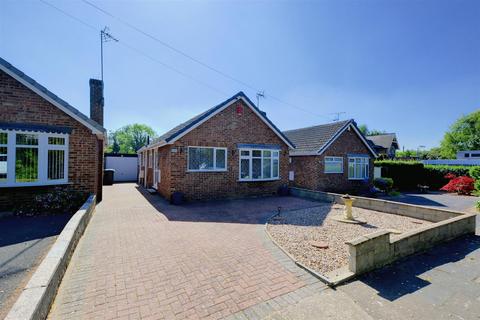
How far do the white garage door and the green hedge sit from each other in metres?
25.7

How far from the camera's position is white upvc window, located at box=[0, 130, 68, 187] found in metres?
7.96

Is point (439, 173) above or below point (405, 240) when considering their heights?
above

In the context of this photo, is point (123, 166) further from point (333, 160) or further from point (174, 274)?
point (174, 274)

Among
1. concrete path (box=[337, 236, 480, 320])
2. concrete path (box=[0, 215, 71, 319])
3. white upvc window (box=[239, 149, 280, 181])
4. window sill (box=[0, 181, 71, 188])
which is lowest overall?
concrete path (box=[337, 236, 480, 320])

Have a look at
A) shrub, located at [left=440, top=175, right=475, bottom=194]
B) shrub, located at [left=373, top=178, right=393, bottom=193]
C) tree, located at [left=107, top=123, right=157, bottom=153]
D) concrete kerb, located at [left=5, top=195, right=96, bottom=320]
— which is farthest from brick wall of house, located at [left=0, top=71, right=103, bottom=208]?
tree, located at [left=107, top=123, right=157, bottom=153]

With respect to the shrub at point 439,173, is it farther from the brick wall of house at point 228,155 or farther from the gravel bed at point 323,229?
the brick wall of house at point 228,155

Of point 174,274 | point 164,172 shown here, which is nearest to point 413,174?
point 164,172

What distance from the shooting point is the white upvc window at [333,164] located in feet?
55.2

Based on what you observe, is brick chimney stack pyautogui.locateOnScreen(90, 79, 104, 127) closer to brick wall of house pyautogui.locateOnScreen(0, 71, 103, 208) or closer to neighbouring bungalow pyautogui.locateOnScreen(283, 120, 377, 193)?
brick wall of house pyautogui.locateOnScreen(0, 71, 103, 208)

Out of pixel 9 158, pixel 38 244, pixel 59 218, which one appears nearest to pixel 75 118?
pixel 9 158

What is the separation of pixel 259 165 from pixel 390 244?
9306 mm

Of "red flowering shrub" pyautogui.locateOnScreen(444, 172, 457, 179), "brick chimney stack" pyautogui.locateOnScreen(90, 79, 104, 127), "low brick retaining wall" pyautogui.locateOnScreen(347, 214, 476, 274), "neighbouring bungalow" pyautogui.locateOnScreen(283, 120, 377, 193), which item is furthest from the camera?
"red flowering shrub" pyautogui.locateOnScreen(444, 172, 457, 179)

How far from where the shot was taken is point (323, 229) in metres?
7.29

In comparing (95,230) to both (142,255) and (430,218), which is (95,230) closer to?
(142,255)
